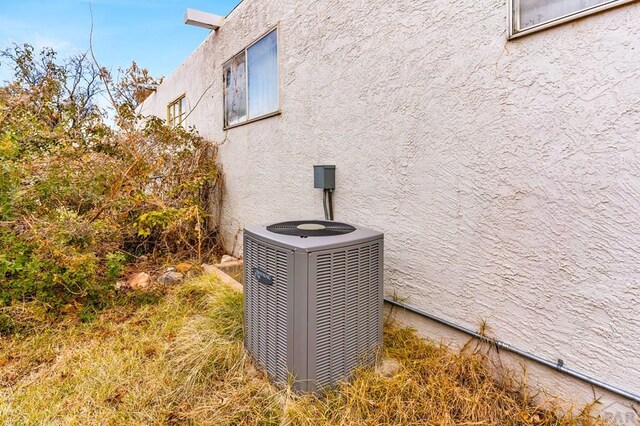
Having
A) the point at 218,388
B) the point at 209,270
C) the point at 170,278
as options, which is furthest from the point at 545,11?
the point at 170,278

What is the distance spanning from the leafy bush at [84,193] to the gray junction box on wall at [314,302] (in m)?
2.41

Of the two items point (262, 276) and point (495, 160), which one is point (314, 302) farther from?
point (495, 160)

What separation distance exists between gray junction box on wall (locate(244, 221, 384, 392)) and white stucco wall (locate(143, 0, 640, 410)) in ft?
2.06

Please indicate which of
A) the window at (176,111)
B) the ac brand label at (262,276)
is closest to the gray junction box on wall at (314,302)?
the ac brand label at (262,276)

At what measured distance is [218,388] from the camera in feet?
8.29

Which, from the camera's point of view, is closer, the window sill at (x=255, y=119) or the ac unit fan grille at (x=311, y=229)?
the ac unit fan grille at (x=311, y=229)

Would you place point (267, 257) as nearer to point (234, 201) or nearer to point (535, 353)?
point (535, 353)

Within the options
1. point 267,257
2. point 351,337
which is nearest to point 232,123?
point 267,257

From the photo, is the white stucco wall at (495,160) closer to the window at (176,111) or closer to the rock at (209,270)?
the rock at (209,270)

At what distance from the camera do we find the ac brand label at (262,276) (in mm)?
2443

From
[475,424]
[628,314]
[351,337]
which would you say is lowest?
[475,424]

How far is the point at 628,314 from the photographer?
1.91 metres

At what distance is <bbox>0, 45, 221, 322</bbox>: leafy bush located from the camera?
3684 millimetres

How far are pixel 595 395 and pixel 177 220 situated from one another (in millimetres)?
4963
